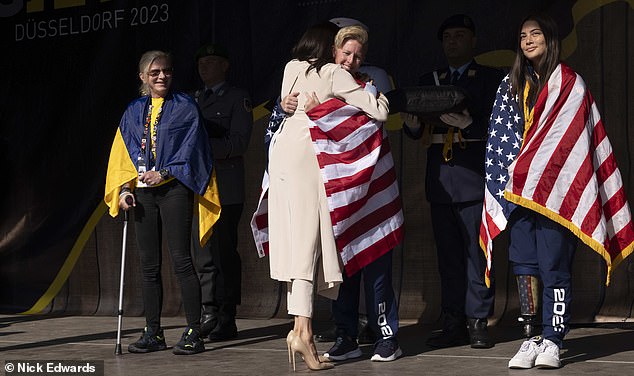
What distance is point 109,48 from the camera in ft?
27.5

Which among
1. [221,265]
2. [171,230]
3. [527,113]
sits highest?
[527,113]

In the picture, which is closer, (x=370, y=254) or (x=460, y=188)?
(x=370, y=254)

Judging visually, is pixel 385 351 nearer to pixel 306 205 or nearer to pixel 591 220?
pixel 306 205

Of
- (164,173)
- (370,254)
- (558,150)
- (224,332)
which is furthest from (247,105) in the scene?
(558,150)

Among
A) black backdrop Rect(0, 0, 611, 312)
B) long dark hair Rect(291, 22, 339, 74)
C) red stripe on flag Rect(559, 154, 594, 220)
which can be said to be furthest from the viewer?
black backdrop Rect(0, 0, 611, 312)

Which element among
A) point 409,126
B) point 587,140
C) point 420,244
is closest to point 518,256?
point 587,140

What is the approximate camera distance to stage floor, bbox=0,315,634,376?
17.3ft

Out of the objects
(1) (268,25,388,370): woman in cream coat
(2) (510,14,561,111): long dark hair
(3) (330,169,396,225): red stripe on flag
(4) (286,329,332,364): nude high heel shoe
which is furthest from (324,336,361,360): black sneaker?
(2) (510,14,561,111): long dark hair

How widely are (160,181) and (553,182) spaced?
1.97 metres

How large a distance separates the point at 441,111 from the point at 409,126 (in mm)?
392

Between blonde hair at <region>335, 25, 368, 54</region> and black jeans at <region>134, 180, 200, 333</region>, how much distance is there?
1.19m

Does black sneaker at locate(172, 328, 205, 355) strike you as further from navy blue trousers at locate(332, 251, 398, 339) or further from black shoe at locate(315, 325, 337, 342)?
navy blue trousers at locate(332, 251, 398, 339)

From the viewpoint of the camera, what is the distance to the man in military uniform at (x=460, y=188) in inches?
234

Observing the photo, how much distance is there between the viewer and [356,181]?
5398 mm
